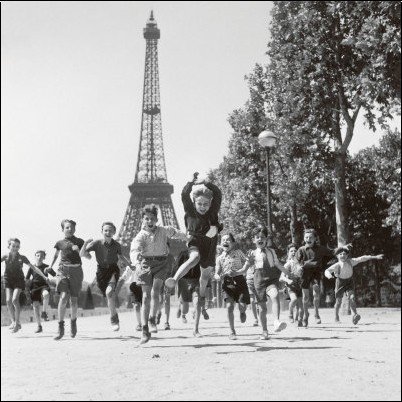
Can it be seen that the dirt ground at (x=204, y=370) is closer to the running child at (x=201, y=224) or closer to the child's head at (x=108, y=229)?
the running child at (x=201, y=224)

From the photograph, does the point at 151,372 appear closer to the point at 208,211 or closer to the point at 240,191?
the point at 208,211

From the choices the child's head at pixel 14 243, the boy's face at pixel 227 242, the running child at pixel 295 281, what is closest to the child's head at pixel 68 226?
the child's head at pixel 14 243

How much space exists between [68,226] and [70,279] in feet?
11.0

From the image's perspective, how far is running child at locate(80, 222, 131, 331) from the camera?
8.10 m

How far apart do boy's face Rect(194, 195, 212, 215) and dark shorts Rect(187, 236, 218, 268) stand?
→ 472 mm

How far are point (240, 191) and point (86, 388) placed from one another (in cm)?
2657

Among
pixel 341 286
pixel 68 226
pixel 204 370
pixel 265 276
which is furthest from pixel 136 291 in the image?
pixel 68 226

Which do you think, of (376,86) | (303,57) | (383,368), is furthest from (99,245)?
(376,86)

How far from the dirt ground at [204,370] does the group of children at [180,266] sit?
536mm

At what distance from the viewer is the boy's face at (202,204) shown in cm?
681

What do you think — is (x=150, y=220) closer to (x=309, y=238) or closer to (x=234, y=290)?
(x=234, y=290)

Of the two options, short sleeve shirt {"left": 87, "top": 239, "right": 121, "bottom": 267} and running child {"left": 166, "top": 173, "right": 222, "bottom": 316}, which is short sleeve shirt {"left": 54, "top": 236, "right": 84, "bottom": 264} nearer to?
short sleeve shirt {"left": 87, "top": 239, "right": 121, "bottom": 267}

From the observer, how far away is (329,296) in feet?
114

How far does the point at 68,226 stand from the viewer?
666 centimetres
